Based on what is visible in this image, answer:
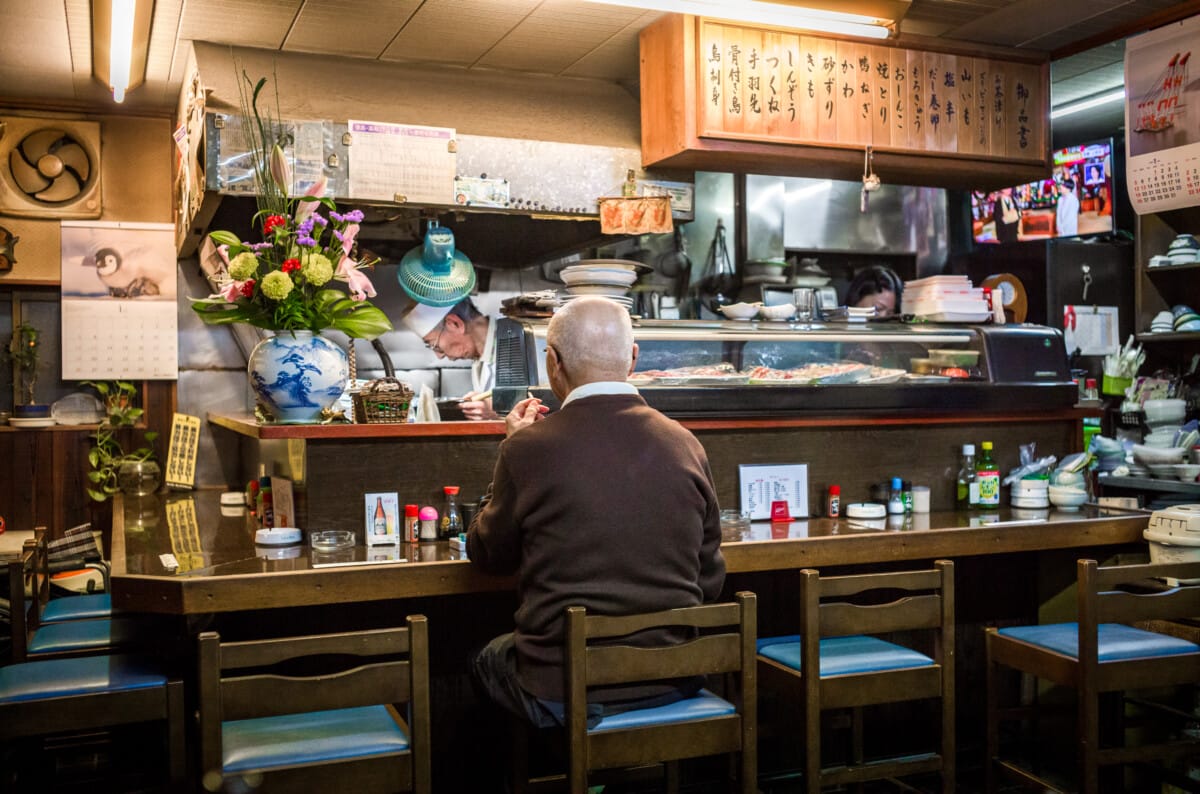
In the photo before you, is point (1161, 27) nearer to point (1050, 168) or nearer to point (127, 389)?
point (1050, 168)

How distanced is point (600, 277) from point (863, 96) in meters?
1.39

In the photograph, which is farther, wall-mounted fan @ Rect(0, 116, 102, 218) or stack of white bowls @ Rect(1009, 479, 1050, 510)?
wall-mounted fan @ Rect(0, 116, 102, 218)

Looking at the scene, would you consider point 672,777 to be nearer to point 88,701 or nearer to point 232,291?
point 88,701

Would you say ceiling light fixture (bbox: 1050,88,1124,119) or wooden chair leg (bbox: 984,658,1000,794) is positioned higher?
A: ceiling light fixture (bbox: 1050,88,1124,119)

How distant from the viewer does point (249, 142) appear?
3.88 m

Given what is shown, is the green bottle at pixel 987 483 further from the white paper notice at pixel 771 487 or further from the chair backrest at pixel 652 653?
the chair backrest at pixel 652 653

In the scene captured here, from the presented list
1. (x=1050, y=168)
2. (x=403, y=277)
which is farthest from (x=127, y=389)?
(x=1050, y=168)

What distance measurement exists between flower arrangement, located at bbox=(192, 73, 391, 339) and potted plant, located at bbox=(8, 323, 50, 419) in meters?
3.51

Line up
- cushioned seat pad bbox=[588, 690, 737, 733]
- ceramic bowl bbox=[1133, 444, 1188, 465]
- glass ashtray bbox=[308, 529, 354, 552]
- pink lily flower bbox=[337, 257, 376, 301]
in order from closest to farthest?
cushioned seat pad bbox=[588, 690, 737, 733]
glass ashtray bbox=[308, 529, 354, 552]
pink lily flower bbox=[337, 257, 376, 301]
ceramic bowl bbox=[1133, 444, 1188, 465]

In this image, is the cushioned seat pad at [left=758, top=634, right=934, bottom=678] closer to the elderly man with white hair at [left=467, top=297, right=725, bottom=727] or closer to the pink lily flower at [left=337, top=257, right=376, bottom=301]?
the elderly man with white hair at [left=467, top=297, right=725, bottom=727]

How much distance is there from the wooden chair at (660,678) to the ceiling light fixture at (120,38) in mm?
2868

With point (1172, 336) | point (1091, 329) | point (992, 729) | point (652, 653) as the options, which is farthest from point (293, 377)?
point (1091, 329)

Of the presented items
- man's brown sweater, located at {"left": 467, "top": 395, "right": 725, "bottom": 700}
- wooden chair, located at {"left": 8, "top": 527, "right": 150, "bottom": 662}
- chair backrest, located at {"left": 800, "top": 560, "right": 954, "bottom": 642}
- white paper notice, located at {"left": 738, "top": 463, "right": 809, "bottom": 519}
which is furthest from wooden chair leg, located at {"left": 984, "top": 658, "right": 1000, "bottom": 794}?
wooden chair, located at {"left": 8, "top": 527, "right": 150, "bottom": 662}

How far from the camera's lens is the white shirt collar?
8.15 ft
